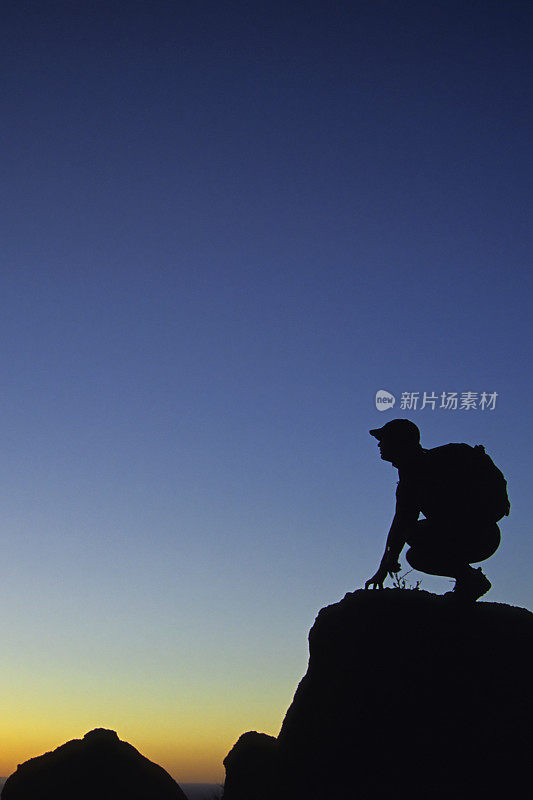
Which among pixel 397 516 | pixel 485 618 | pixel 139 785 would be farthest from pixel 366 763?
pixel 139 785

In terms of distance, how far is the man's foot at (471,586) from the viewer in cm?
873

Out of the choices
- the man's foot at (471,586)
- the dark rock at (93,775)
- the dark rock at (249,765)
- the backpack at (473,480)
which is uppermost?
the backpack at (473,480)

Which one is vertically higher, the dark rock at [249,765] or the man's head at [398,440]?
the man's head at [398,440]

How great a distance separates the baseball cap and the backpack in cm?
43

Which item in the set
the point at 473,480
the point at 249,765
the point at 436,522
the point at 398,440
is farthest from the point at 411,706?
the point at 249,765

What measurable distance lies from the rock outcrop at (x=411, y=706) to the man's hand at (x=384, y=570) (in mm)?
160

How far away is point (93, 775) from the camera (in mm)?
15461

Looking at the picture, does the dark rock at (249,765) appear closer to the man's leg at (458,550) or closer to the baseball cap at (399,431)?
the man's leg at (458,550)

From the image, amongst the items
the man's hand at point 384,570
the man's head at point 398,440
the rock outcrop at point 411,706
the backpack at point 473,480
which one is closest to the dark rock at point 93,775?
the rock outcrop at point 411,706

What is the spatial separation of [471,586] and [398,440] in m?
2.10

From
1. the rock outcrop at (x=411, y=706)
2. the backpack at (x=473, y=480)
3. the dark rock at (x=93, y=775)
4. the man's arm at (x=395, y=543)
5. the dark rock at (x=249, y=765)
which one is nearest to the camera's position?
the rock outcrop at (x=411, y=706)

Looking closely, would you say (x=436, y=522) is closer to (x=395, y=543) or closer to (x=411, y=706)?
(x=395, y=543)

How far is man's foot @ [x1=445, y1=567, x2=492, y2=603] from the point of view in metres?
8.73

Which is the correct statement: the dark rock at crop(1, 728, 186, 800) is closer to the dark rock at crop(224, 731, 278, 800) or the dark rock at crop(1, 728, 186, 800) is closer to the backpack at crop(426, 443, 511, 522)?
the dark rock at crop(224, 731, 278, 800)
